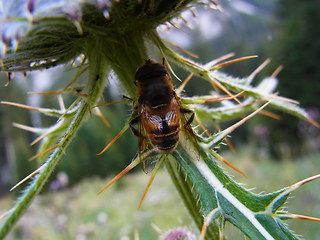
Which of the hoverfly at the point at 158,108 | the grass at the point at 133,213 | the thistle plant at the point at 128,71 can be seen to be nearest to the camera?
the thistle plant at the point at 128,71

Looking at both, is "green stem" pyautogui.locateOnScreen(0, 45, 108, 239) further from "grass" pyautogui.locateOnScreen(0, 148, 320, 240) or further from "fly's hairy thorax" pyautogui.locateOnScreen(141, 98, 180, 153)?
"grass" pyautogui.locateOnScreen(0, 148, 320, 240)

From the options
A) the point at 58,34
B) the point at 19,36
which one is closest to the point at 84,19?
the point at 58,34

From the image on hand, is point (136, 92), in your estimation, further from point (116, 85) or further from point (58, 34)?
point (58, 34)

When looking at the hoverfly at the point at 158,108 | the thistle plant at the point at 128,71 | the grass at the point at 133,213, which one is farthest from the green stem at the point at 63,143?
the grass at the point at 133,213

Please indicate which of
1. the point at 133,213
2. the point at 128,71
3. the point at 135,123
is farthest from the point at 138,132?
the point at 133,213

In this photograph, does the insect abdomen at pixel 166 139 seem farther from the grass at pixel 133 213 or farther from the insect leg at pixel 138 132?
the grass at pixel 133 213
